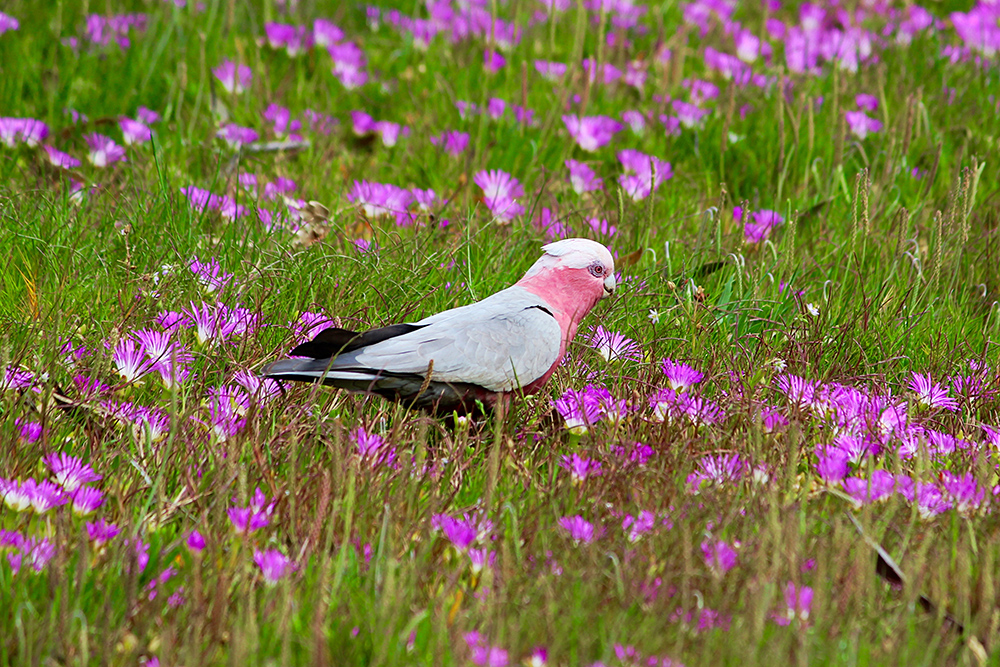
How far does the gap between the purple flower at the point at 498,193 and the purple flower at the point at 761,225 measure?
0.87m

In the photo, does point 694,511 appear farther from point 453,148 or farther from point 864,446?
point 453,148

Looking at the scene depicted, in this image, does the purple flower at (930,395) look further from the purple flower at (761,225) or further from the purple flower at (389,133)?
the purple flower at (389,133)

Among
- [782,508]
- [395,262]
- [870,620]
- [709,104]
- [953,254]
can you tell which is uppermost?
[709,104]

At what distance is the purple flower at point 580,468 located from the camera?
230 cm

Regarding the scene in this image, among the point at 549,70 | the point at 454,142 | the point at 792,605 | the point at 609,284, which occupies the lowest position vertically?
the point at 792,605

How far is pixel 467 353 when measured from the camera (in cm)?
260

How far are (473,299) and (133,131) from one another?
179 centimetres

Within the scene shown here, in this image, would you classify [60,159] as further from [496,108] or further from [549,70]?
[549,70]

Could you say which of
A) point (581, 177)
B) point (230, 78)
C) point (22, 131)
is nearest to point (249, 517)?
point (581, 177)

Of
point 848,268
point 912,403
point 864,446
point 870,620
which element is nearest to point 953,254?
point 848,268

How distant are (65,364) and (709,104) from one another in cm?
352

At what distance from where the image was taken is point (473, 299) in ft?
10.7

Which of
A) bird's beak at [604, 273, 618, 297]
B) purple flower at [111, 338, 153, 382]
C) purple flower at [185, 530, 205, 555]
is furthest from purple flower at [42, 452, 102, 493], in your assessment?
bird's beak at [604, 273, 618, 297]

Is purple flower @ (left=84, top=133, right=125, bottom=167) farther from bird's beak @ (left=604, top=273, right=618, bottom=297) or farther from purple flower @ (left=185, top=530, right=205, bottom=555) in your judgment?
purple flower @ (left=185, top=530, right=205, bottom=555)
